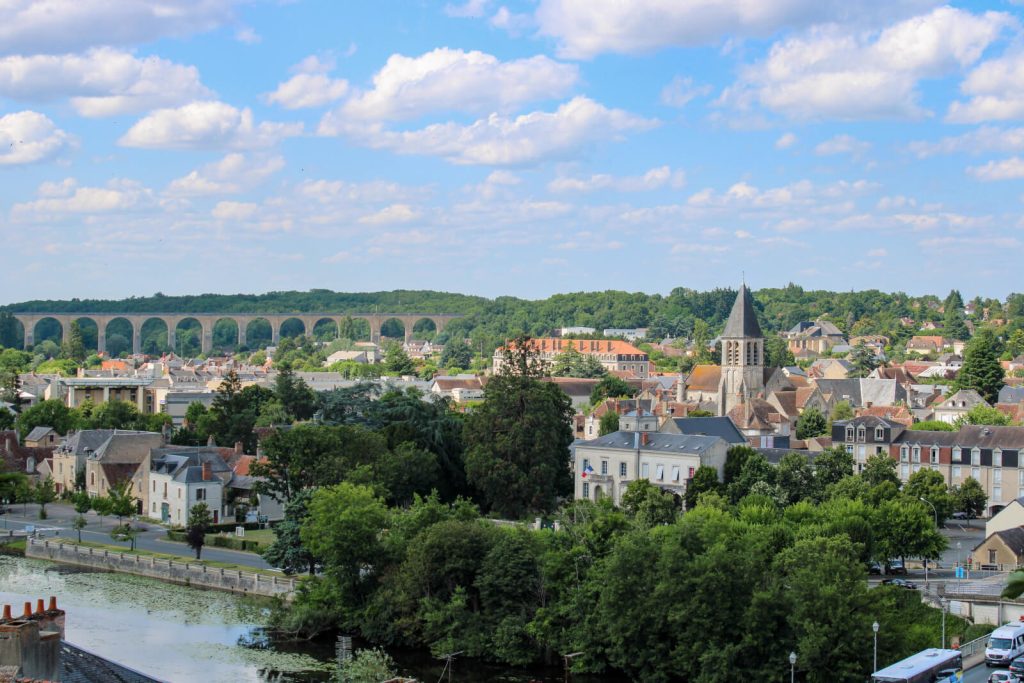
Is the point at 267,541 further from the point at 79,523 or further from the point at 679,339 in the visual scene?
the point at 679,339

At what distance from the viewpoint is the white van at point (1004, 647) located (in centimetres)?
3172

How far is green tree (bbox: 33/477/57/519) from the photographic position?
61891 mm

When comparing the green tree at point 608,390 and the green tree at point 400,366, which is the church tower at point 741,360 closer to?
the green tree at point 608,390

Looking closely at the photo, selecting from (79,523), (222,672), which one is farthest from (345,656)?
(79,523)

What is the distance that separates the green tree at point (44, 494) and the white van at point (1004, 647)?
4423 cm

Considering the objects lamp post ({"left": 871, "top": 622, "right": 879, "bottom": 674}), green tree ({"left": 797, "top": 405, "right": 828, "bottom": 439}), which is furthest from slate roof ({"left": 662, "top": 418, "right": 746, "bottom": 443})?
lamp post ({"left": 871, "top": 622, "right": 879, "bottom": 674})

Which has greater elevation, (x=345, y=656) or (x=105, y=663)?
(x=105, y=663)

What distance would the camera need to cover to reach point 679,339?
7470 inches

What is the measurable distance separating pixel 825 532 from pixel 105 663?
26.4 metres

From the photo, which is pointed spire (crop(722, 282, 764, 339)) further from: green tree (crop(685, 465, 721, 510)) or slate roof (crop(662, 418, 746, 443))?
green tree (crop(685, 465, 721, 510))

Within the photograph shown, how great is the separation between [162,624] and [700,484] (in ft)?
74.8

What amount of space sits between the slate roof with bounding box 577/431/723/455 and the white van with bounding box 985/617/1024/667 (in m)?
23.1

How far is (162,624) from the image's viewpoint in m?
40.9

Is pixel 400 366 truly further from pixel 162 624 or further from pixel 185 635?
pixel 185 635
